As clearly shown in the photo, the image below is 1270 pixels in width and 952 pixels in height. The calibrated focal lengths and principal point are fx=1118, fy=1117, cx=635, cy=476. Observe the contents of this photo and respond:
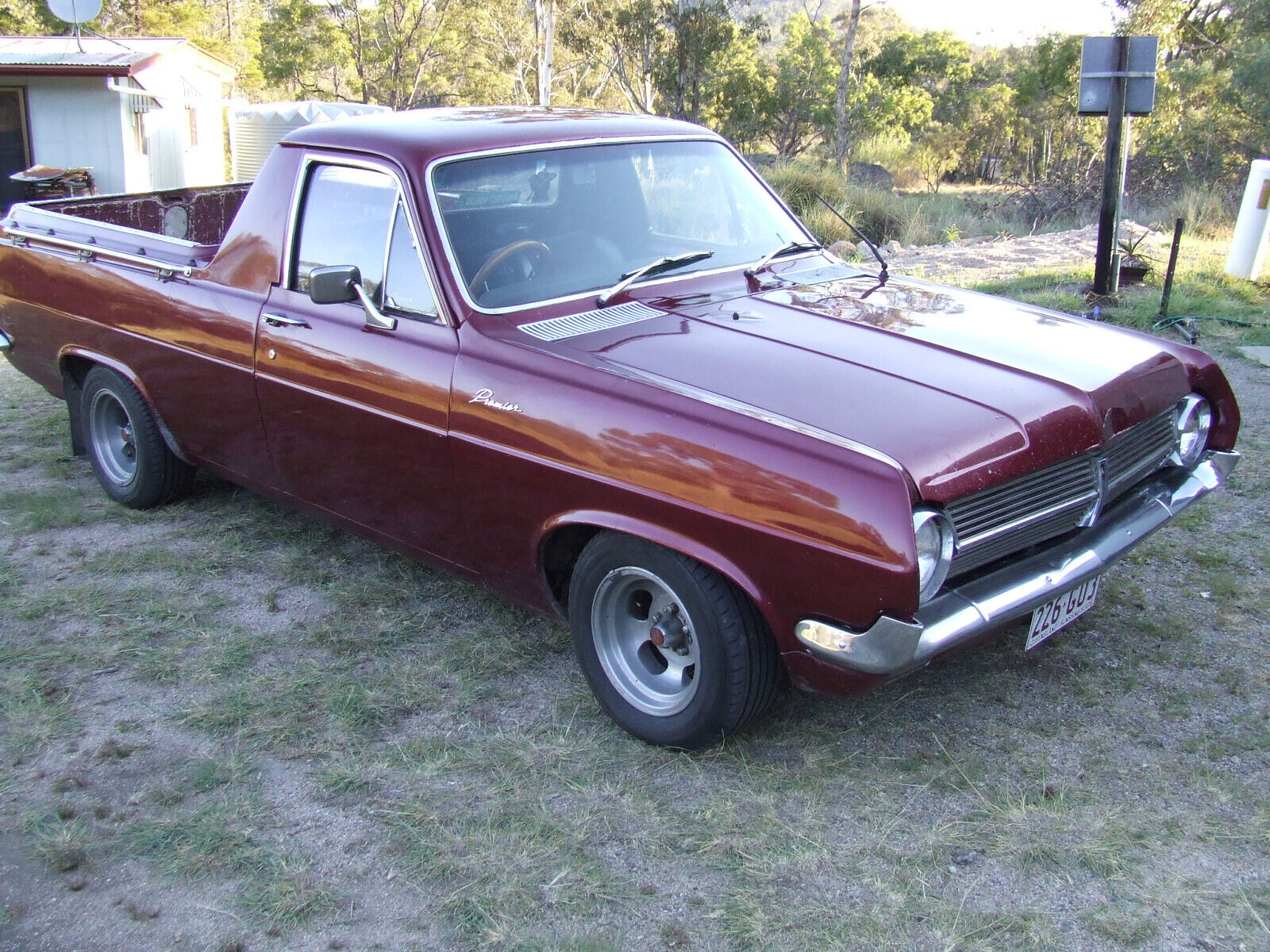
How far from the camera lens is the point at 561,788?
3.17 m

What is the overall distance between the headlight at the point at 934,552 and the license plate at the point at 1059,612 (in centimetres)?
45

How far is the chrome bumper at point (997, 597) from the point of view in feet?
9.00

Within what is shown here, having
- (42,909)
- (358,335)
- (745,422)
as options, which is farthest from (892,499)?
(42,909)

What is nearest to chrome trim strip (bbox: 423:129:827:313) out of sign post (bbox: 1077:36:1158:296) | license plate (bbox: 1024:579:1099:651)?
license plate (bbox: 1024:579:1099:651)

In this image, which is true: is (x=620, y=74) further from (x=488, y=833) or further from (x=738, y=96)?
(x=488, y=833)

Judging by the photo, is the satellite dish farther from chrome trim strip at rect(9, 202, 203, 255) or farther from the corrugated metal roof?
chrome trim strip at rect(9, 202, 203, 255)

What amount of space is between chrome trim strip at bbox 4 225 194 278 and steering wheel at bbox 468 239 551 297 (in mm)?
1576

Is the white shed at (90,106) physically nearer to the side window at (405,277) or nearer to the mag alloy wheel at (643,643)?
the side window at (405,277)

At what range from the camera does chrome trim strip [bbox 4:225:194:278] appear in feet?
15.4

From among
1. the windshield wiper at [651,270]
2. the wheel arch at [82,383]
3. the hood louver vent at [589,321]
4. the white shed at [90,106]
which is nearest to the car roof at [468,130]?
the windshield wiper at [651,270]

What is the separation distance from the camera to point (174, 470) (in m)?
5.16

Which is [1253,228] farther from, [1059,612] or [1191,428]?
[1059,612]

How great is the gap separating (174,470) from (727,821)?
335 cm

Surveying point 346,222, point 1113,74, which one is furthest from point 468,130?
point 1113,74
